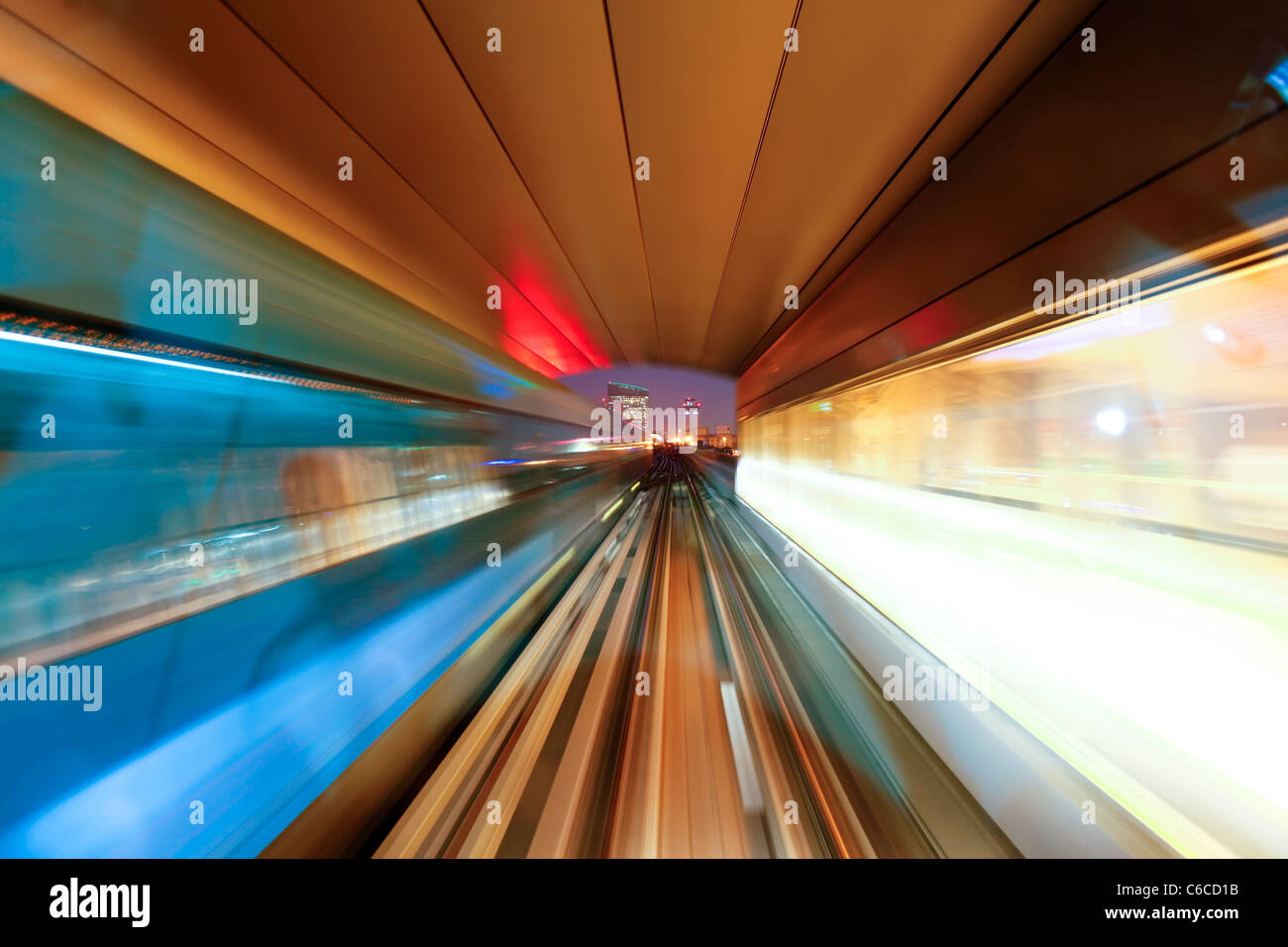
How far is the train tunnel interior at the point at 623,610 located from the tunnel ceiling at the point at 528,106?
2cm

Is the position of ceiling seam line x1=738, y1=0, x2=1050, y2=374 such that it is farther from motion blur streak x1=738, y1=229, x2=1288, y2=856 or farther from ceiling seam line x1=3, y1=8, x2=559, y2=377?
ceiling seam line x1=3, y1=8, x2=559, y2=377

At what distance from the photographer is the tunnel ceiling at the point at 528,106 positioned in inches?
46.1

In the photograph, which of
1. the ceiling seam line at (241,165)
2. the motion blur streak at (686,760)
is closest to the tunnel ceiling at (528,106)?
the ceiling seam line at (241,165)

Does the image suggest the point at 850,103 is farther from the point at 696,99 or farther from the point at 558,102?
the point at 558,102

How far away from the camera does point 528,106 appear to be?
160cm

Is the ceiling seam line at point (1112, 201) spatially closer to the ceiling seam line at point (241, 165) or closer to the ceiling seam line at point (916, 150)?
the ceiling seam line at point (916, 150)

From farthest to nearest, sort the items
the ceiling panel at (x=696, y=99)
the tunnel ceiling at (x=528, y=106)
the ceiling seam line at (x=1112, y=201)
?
the ceiling panel at (x=696, y=99) → the tunnel ceiling at (x=528, y=106) → the ceiling seam line at (x=1112, y=201)

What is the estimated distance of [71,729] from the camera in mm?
752

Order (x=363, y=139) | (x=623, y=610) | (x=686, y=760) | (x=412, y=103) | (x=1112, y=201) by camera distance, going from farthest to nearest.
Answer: (x=623, y=610) < (x=363, y=139) < (x=412, y=103) < (x=686, y=760) < (x=1112, y=201)

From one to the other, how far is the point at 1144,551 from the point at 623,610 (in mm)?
2203

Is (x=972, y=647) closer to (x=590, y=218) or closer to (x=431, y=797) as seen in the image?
(x=431, y=797)

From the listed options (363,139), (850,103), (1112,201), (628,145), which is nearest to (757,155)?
(850,103)
